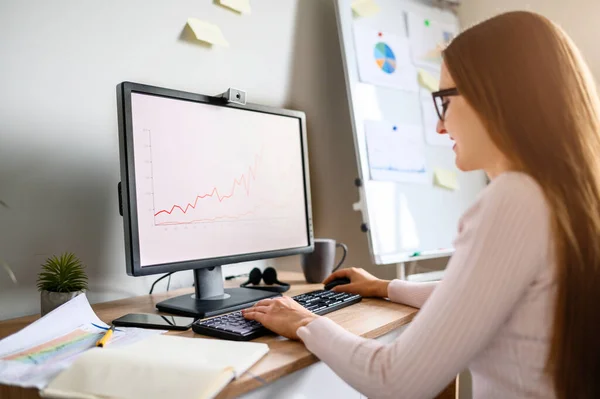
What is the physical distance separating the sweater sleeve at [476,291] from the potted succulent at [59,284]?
1.96ft

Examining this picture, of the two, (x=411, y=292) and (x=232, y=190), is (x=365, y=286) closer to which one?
(x=411, y=292)

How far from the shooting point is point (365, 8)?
5.62 ft

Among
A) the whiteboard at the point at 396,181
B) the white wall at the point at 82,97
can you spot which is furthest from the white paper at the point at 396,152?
the white wall at the point at 82,97

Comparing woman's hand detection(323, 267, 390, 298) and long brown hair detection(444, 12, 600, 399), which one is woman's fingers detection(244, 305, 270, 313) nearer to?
woman's hand detection(323, 267, 390, 298)

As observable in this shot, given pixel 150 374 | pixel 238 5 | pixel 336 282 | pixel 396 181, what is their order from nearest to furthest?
pixel 150 374, pixel 336 282, pixel 238 5, pixel 396 181

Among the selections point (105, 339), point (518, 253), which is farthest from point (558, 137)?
point (105, 339)

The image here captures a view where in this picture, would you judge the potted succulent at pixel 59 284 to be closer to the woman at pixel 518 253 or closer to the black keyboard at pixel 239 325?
the black keyboard at pixel 239 325

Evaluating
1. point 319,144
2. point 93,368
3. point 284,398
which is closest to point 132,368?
point 93,368

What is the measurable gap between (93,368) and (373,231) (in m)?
1.07

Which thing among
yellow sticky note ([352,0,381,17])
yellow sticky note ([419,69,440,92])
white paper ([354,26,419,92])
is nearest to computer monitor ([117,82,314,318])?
white paper ([354,26,419,92])

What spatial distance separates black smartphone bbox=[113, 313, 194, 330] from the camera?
0.87 m

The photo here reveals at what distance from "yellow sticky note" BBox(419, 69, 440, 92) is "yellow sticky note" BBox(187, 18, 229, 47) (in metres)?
0.79

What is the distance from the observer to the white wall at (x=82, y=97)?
1030 millimetres

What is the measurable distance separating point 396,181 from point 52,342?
46.4 inches
